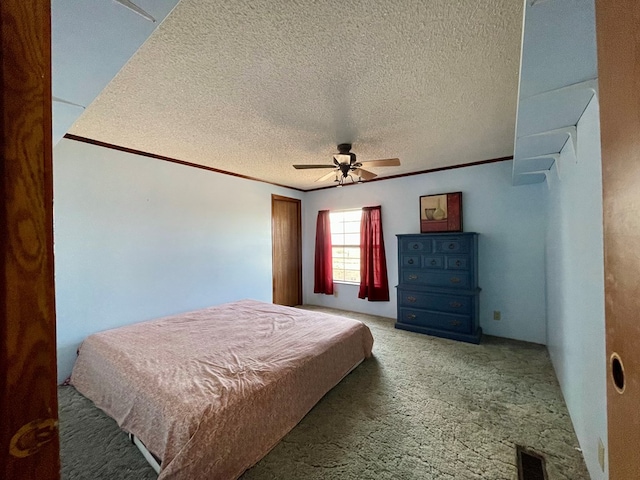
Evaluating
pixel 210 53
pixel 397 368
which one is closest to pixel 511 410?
pixel 397 368

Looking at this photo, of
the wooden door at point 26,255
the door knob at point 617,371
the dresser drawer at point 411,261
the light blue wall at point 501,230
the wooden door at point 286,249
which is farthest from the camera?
the wooden door at point 286,249

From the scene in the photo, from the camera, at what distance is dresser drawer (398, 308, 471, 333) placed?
320cm

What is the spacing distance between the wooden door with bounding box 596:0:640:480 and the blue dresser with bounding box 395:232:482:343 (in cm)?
292

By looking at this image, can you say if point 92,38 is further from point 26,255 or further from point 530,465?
point 530,465

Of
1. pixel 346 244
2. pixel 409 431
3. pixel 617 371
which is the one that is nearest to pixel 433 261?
pixel 346 244

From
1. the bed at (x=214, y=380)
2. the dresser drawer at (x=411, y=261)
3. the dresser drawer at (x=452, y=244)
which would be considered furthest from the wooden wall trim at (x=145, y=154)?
the dresser drawer at (x=452, y=244)

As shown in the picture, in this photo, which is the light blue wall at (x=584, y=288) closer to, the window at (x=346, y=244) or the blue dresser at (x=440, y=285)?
the blue dresser at (x=440, y=285)

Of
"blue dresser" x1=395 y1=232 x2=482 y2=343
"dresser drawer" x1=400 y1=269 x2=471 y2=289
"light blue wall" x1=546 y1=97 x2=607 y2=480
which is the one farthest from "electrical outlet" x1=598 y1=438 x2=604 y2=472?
"dresser drawer" x1=400 y1=269 x2=471 y2=289

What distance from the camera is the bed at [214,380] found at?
1.30 meters

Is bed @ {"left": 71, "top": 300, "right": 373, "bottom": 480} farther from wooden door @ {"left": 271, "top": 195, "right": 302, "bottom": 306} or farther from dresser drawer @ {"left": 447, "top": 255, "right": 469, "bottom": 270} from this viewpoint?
wooden door @ {"left": 271, "top": 195, "right": 302, "bottom": 306}

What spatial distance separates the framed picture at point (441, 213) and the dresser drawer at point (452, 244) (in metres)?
0.38

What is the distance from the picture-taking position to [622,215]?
0.47 metres

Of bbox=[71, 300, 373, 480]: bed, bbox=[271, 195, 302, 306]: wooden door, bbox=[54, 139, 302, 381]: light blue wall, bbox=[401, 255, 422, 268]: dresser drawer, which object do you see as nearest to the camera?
bbox=[71, 300, 373, 480]: bed

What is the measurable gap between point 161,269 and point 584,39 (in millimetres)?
3763
